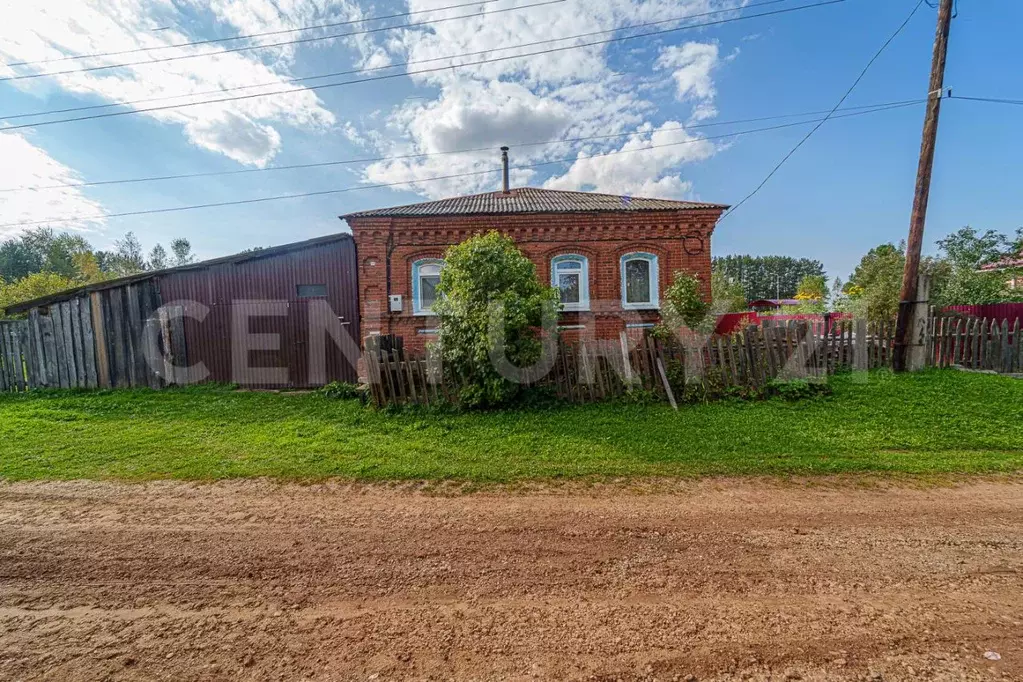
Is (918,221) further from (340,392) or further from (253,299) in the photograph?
(253,299)

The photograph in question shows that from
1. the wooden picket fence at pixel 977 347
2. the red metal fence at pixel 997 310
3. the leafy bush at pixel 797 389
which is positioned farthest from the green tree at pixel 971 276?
the leafy bush at pixel 797 389

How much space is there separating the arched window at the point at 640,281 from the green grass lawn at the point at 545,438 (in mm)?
5290

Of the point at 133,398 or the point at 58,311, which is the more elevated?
the point at 58,311

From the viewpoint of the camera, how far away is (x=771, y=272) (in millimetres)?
94938

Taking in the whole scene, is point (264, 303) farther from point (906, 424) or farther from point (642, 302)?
point (906, 424)

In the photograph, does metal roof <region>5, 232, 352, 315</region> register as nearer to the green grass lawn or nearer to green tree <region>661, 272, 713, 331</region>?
the green grass lawn

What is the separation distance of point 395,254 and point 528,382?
649cm

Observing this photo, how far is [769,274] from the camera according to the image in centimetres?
9450

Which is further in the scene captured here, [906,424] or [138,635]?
[906,424]

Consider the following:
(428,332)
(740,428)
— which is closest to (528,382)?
(740,428)

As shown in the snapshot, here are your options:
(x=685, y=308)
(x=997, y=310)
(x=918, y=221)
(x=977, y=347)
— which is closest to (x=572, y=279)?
(x=685, y=308)

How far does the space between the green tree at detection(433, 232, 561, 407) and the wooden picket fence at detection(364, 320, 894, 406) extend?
16.5 inches

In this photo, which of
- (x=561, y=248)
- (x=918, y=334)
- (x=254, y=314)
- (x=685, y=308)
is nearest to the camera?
(x=918, y=334)

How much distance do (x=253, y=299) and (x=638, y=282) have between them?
11277 mm
